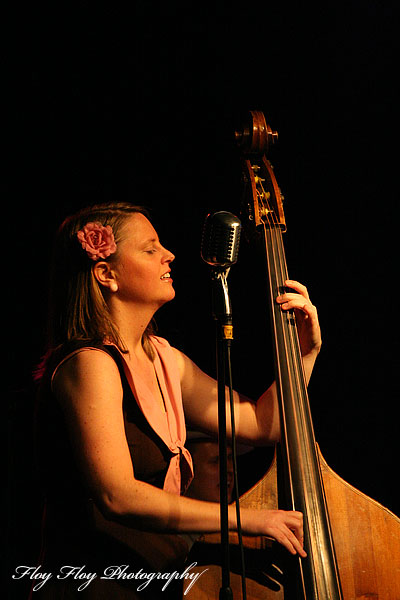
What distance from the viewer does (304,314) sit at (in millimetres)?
1525

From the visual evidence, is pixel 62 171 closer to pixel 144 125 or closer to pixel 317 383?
pixel 144 125

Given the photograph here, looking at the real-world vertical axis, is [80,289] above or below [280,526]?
above

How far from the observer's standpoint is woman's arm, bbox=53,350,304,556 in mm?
1188

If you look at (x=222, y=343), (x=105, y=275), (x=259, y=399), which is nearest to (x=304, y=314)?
(x=259, y=399)

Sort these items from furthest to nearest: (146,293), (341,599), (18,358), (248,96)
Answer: (248,96) < (18,358) < (146,293) < (341,599)

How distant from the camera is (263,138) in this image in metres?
1.69

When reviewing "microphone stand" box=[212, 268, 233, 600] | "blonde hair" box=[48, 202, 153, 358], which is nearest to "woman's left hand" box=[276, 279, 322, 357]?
"microphone stand" box=[212, 268, 233, 600]

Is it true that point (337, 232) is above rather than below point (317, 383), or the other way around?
above

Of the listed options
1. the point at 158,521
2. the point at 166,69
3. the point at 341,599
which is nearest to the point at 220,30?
the point at 166,69

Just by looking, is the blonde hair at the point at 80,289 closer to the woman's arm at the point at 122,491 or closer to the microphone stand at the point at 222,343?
the woman's arm at the point at 122,491

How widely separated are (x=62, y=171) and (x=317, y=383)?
4.00 ft

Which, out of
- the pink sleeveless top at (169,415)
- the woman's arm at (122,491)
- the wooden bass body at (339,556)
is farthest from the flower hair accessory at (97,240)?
the wooden bass body at (339,556)

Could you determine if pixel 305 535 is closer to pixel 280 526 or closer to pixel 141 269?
pixel 280 526

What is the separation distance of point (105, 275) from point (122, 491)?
0.62m
